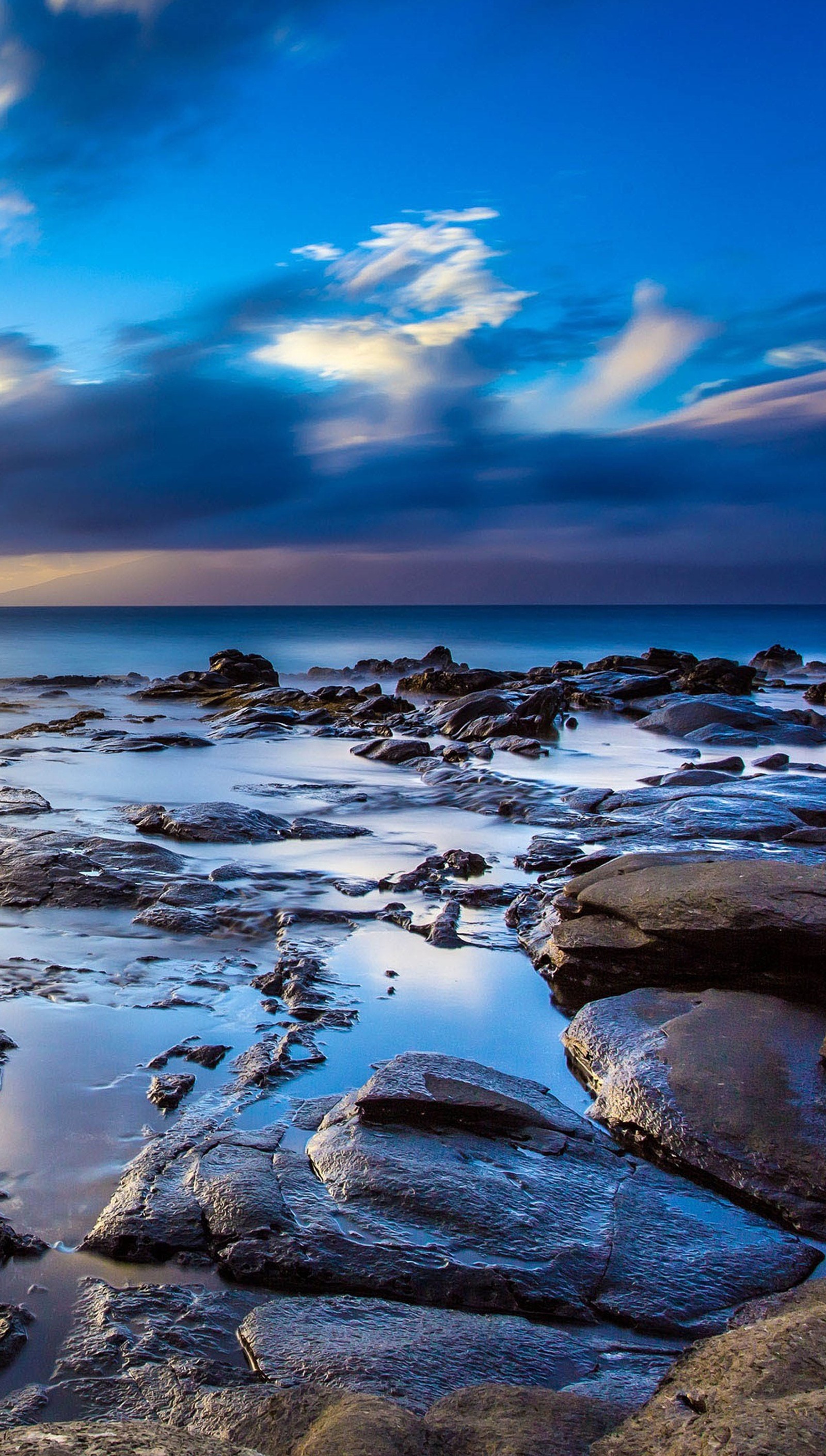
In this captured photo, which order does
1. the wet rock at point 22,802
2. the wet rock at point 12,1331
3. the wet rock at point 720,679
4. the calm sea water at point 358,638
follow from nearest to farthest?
the wet rock at point 12,1331, the wet rock at point 22,802, the wet rock at point 720,679, the calm sea water at point 358,638

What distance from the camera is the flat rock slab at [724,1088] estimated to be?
3334 mm

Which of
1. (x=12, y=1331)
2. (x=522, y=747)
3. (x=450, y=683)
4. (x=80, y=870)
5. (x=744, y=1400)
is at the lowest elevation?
(x=12, y=1331)

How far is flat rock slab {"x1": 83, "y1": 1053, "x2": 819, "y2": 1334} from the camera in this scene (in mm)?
2791

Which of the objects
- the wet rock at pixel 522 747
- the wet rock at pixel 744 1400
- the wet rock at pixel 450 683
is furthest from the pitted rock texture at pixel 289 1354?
the wet rock at pixel 450 683

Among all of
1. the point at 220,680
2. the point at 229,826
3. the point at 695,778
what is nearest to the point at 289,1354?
the point at 229,826

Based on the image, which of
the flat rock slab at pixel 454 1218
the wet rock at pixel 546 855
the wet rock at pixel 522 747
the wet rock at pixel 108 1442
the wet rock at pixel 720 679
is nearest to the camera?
the wet rock at pixel 108 1442

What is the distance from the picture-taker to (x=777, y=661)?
4081 cm

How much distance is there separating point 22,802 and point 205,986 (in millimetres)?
5520

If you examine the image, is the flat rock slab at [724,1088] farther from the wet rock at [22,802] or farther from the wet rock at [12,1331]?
the wet rock at [22,802]

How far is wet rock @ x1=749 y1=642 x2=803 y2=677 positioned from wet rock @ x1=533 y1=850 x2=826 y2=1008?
36.1 metres

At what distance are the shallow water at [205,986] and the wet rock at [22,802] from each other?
18cm

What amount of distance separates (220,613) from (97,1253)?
14381 centimetres

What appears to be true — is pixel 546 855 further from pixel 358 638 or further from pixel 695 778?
pixel 358 638

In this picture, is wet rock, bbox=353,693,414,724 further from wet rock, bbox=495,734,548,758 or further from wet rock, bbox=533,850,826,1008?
wet rock, bbox=533,850,826,1008
